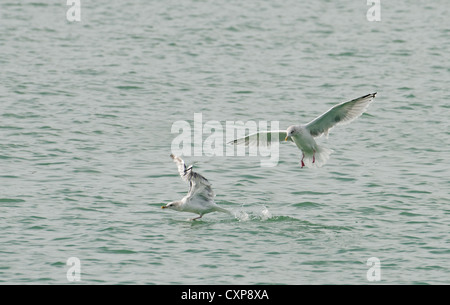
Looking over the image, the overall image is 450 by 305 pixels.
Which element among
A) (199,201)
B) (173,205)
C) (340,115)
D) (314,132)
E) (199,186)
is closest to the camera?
(199,186)

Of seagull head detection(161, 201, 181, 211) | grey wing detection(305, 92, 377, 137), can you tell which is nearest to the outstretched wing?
seagull head detection(161, 201, 181, 211)

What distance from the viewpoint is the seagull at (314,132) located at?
18.3 metres

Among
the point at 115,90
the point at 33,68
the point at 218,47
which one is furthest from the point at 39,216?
the point at 218,47

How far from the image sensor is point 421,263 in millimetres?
16359

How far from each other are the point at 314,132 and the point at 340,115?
0.73 m

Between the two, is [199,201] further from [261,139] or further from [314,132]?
[314,132]

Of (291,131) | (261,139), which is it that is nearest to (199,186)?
(261,139)

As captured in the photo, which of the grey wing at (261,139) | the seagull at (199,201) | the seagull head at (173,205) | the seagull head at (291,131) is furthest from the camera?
the grey wing at (261,139)

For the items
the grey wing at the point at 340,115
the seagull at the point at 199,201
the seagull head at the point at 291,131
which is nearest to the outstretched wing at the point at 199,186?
the seagull at the point at 199,201

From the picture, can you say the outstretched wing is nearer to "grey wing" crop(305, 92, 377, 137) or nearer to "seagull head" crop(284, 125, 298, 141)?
"seagull head" crop(284, 125, 298, 141)

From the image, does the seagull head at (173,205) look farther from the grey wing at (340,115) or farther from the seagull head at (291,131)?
the grey wing at (340,115)

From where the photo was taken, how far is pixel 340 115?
733 inches
